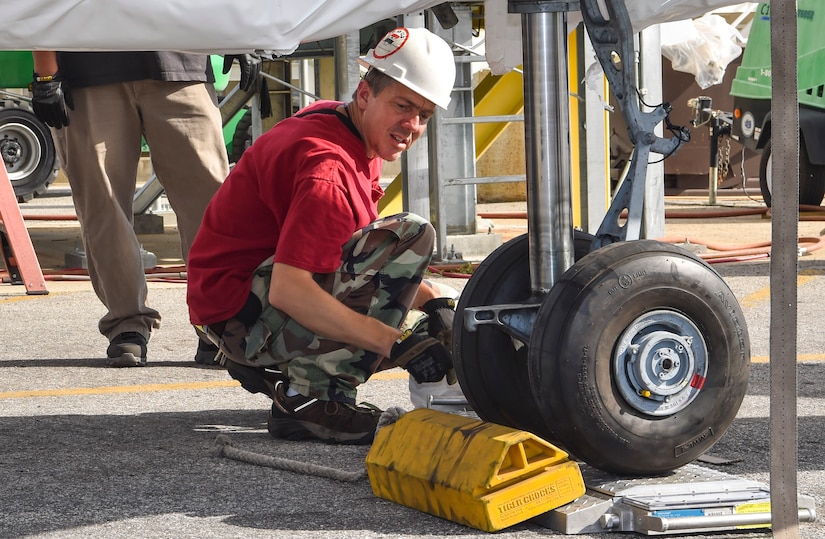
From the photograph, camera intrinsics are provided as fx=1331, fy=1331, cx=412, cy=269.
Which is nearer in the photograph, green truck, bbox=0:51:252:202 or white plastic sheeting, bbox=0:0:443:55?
white plastic sheeting, bbox=0:0:443:55

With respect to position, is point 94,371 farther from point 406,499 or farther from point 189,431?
point 406,499

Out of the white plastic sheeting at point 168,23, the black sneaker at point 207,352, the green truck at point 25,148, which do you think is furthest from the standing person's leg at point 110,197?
the green truck at point 25,148

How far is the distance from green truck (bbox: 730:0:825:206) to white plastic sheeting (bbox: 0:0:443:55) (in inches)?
321

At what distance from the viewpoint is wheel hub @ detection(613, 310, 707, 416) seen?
323cm

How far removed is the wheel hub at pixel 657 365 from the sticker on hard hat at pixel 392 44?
1.10 m

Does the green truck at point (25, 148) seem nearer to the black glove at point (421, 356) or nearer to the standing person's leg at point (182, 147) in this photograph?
the standing person's leg at point (182, 147)

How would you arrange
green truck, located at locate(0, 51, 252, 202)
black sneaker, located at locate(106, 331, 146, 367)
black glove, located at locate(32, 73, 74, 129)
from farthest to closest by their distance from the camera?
green truck, located at locate(0, 51, 252, 202) → black sneaker, located at locate(106, 331, 146, 367) → black glove, located at locate(32, 73, 74, 129)

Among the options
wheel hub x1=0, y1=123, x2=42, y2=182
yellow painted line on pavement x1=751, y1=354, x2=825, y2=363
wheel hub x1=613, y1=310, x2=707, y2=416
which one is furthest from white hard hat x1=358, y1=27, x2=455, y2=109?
wheel hub x1=0, y1=123, x2=42, y2=182

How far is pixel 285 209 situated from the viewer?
397cm

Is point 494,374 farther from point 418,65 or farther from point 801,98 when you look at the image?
point 801,98

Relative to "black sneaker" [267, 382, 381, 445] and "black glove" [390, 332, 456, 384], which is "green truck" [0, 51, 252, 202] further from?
"black glove" [390, 332, 456, 384]

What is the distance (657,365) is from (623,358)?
3.4 inches

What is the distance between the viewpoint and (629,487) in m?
3.16

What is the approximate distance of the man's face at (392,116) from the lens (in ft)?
12.5
